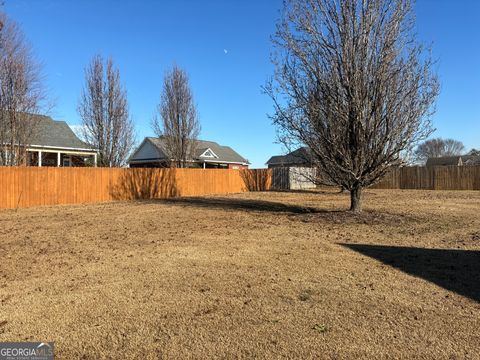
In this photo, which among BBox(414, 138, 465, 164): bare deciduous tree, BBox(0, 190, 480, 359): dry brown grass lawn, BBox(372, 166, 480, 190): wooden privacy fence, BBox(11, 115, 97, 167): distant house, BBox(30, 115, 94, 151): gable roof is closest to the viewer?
BBox(0, 190, 480, 359): dry brown grass lawn

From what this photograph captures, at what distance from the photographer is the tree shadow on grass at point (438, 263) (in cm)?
506

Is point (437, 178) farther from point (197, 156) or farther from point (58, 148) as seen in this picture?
point (58, 148)

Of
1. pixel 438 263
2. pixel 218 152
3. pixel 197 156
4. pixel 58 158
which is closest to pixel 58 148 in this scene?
pixel 58 158

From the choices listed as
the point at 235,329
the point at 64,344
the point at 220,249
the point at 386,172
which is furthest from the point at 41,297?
the point at 386,172

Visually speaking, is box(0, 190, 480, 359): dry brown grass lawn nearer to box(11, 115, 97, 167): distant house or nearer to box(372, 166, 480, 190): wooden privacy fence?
box(11, 115, 97, 167): distant house

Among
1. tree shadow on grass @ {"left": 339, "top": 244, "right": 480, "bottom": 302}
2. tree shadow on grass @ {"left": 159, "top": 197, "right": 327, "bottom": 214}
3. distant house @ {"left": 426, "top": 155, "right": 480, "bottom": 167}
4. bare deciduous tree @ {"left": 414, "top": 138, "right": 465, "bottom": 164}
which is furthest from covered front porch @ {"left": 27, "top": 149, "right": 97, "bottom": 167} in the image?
bare deciduous tree @ {"left": 414, "top": 138, "right": 465, "bottom": 164}

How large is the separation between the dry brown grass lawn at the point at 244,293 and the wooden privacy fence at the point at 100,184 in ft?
25.5

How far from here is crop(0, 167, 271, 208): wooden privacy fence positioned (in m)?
16.1

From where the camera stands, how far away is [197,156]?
Answer: 1362 inches

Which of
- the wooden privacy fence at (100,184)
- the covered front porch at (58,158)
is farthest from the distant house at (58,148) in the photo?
the wooden privacy fence at (100,184)

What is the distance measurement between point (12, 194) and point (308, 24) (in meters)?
Answer: 13.4

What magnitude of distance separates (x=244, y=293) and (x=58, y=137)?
23.2 metres

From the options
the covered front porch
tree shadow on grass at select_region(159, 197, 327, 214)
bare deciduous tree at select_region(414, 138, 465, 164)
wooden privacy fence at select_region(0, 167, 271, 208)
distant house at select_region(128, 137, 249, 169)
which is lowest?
tree shadow on grass at select_region(159, 197, 327, 214)

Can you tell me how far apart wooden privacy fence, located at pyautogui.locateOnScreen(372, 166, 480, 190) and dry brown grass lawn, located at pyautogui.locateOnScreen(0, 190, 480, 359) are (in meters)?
23.0
